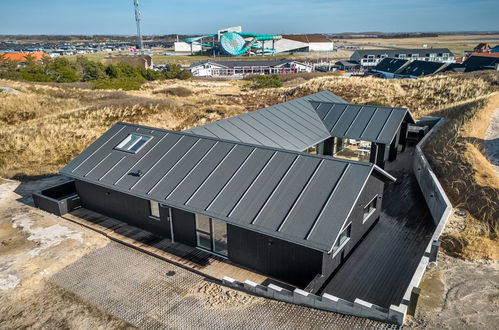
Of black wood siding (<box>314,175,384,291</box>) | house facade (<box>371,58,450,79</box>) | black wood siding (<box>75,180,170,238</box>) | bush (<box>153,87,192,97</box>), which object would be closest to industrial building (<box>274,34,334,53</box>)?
house facade (<box>371,58,450,79</box>)

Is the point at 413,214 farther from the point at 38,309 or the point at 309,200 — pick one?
the point at 38,309

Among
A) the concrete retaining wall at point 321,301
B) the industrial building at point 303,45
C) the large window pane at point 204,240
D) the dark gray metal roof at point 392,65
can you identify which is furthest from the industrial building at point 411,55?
the concrete retaining wall at point 321,301

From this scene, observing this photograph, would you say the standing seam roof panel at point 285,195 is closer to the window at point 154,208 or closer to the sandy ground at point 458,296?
the sandy ground at point 458,296

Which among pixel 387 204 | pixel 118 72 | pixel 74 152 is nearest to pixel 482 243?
pixel 387 204

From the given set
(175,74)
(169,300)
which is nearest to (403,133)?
(169,300)

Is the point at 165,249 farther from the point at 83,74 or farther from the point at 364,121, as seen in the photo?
the point at 83,74

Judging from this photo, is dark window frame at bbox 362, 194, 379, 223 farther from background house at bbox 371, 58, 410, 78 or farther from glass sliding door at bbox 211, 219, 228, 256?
background house at bbox 371, 58, 410, 78
